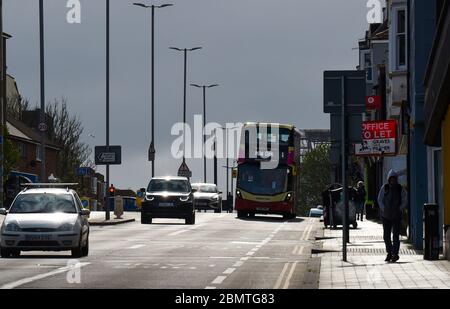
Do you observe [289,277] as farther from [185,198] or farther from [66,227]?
[185,198]

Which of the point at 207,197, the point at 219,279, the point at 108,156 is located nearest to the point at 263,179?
the point at 108,156

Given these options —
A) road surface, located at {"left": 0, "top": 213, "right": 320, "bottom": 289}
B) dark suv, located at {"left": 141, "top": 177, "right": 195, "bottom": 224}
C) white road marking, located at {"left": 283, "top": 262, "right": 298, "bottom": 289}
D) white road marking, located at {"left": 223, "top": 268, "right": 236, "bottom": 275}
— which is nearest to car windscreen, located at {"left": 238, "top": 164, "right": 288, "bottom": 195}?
dark suv, located at {"left": 141, "top": 177, "right": 195, "bottom": 224}

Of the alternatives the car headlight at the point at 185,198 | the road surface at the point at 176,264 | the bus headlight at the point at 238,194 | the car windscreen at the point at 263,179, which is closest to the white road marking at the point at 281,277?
the road surface at the point at 176,264

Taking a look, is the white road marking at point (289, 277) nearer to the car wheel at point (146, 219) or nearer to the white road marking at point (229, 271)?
the white road marking at point (229, 271)

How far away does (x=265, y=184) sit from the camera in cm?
6028

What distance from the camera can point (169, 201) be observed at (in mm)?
51125

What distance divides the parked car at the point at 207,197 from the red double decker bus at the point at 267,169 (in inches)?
620

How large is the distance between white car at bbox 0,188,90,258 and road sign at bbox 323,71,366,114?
18.8 feet

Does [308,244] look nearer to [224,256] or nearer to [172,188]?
[224,256]

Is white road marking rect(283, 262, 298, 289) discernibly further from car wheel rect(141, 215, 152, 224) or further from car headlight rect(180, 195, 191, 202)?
car wheel rect(141, 215, 152, 224)

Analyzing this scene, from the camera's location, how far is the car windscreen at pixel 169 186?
52.0 meters
